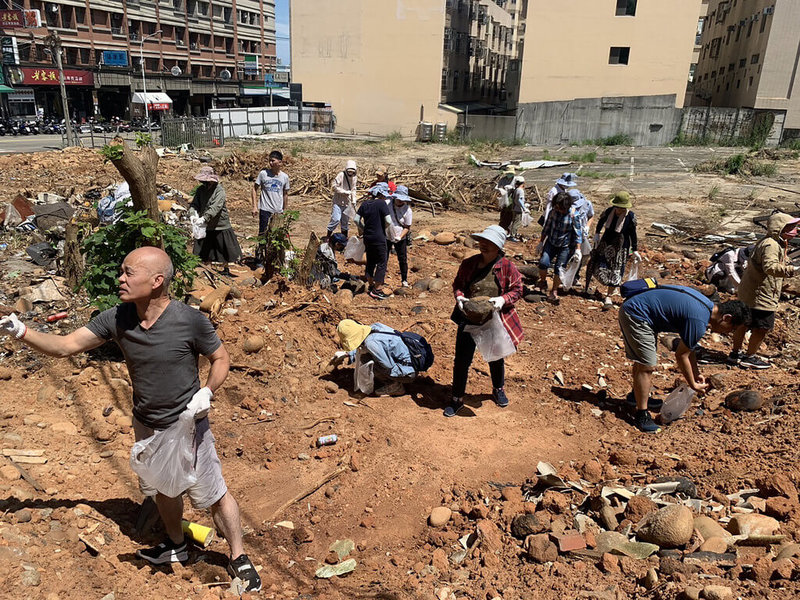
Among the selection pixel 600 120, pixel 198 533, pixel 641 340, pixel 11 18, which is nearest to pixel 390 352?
pixel 641 340

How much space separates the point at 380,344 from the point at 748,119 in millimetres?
32786

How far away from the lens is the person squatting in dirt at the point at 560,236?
7922 mm

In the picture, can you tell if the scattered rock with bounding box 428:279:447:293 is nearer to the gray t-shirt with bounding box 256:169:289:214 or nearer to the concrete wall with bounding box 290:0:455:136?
the gray t-shirt with bounding box 256:169:289:214

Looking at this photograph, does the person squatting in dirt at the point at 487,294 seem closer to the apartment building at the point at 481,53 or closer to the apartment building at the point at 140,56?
the apartment building at the point at 481,53

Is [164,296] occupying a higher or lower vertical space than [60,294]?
higher

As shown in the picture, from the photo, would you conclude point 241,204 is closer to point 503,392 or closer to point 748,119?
point 503,392

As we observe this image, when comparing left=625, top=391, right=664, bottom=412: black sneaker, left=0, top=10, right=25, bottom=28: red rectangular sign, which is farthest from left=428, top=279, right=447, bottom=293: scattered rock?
left=0, top=10, right=25, bottom=28: red rectangular sign

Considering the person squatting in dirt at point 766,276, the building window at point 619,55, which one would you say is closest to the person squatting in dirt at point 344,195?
the person squatting in dirt at point 766,276

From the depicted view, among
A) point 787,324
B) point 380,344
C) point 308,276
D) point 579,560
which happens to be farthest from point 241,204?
point 579,560

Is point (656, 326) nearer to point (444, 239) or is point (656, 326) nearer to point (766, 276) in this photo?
point (766, 276)

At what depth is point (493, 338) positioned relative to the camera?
16.8 ft

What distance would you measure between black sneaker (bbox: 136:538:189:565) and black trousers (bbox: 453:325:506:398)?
2.76 m

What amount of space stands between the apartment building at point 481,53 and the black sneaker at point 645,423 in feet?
129

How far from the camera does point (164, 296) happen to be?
9.89ft
